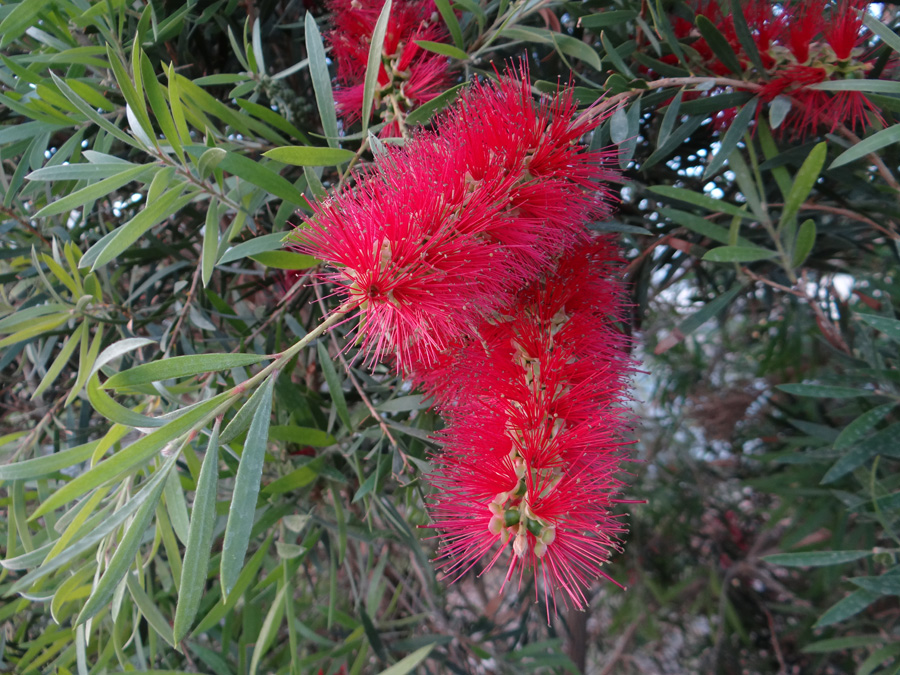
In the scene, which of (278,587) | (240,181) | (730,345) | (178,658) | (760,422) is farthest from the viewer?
(730,345)

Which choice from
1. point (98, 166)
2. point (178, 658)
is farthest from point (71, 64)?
point (178, 658)

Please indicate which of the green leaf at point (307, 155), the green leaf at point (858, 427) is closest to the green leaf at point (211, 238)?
the green leaf at point (307, 155)

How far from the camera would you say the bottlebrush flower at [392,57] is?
2.49 ft

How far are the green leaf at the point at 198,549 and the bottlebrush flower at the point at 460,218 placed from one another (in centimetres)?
18

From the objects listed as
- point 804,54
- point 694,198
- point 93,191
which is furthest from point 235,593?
point 804,54

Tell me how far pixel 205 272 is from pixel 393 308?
8.8 inches

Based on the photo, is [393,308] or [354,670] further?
[354,670]

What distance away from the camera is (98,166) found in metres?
0.60

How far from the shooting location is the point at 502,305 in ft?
1.96

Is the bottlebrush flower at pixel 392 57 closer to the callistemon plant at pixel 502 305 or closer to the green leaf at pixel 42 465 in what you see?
the callistemon plant at pixel 502 305

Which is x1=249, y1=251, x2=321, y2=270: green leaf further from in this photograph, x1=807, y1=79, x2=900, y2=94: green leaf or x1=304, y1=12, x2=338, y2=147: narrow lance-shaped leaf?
x1=807, y1=79, x2=900, y2=94: green leaf

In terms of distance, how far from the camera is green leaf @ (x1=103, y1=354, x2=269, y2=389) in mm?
498

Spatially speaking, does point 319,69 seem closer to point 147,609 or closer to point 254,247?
point 254,247

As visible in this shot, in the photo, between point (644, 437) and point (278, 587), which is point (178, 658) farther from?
point (644, 437)
